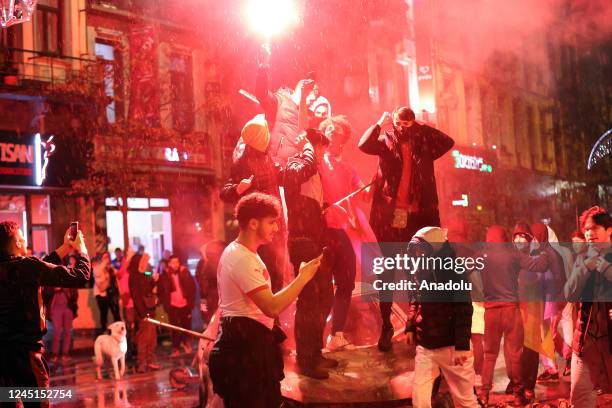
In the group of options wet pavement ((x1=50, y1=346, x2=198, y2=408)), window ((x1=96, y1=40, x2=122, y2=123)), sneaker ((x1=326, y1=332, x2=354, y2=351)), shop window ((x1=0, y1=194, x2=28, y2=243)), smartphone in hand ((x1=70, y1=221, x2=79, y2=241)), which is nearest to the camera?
smartphone in hand ((x1=70, y1=221, x2=79, y2=241))

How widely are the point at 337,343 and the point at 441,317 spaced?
1359 millimetres

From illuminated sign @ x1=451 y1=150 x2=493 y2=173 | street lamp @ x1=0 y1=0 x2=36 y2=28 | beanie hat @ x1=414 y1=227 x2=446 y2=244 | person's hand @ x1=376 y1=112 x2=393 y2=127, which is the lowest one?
beanie hat @ x1=414 y1=227 x2=446 y2=244

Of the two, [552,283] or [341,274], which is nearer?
[341,274]

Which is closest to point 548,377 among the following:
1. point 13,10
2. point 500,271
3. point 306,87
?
point 500,271

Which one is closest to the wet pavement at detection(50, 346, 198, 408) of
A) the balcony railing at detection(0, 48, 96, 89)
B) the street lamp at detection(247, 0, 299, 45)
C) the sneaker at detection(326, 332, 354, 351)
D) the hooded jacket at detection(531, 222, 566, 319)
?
the sneaker at detection(326, 332, 354, 351)

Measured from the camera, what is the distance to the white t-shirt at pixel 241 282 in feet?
13.2

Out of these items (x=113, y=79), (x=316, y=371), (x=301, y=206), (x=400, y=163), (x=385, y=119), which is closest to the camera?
(x=316, y=371)

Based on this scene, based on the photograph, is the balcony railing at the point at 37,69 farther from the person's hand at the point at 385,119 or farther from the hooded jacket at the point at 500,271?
the hooded jacket at the point at 500,271

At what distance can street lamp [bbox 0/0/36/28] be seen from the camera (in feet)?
21.9

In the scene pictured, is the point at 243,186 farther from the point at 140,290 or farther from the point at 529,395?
the point at 140,290

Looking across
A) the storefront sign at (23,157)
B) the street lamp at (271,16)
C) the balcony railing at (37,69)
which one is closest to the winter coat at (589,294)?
the street lamp at (271,16)

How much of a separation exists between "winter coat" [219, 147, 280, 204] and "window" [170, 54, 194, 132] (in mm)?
13414

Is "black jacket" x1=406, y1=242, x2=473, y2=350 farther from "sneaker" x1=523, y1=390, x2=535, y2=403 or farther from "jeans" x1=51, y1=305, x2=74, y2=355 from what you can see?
"jeans" x1=51, y1=305, x2=74, y2=355

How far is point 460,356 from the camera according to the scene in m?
5.30
